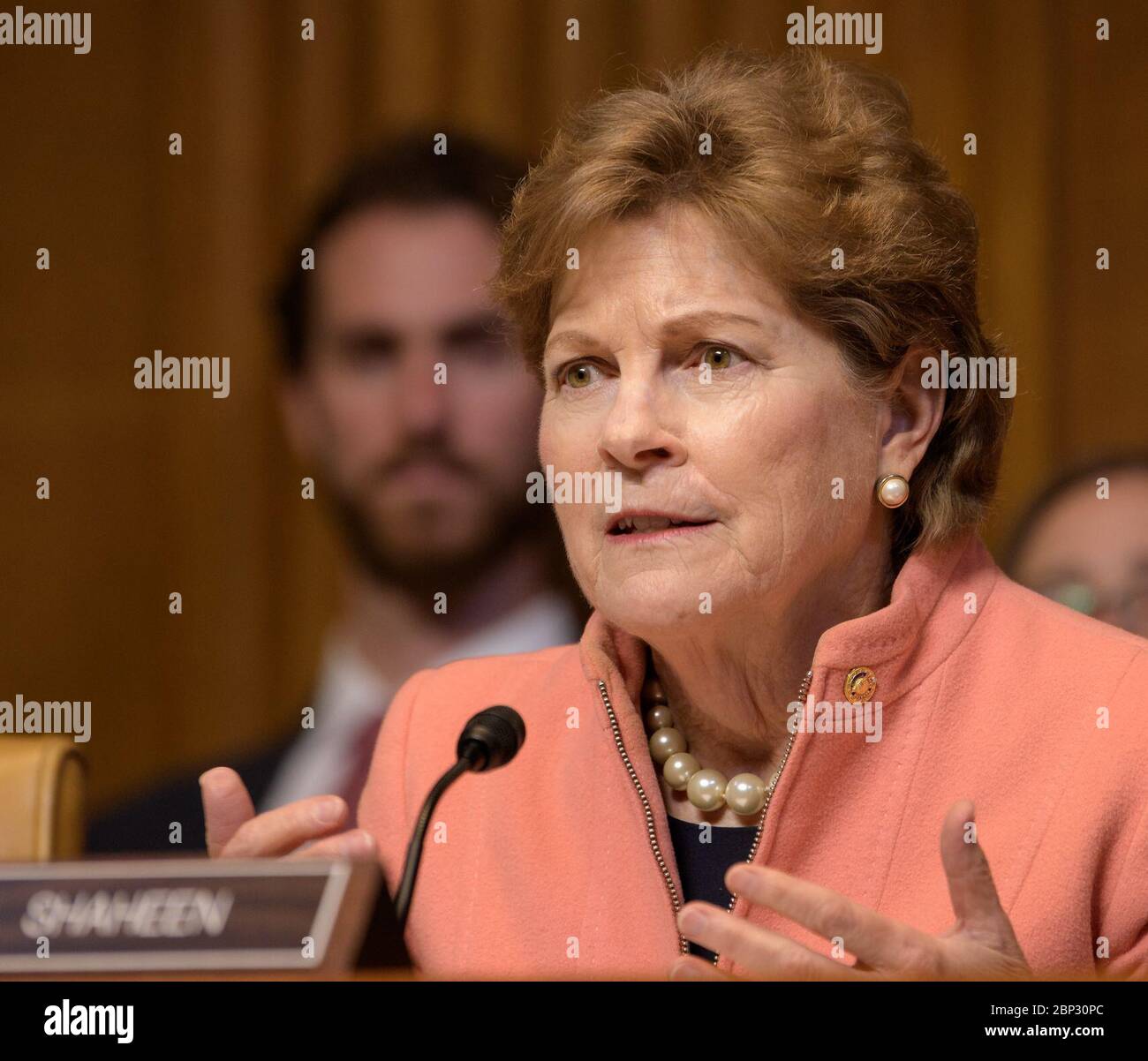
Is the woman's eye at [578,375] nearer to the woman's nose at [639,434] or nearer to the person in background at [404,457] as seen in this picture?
the woman's nose at [639,434]

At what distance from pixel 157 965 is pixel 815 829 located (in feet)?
2.42

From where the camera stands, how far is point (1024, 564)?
2.70m

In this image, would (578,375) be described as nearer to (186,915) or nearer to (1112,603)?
(186,915)

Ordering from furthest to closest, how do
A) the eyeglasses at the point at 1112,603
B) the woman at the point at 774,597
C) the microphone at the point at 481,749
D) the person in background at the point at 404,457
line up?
the person in background at the point at 404,457, the eyeglasses at the point at 1112,603, the woman at the point at 774,597, the microphone at the point at 481,749

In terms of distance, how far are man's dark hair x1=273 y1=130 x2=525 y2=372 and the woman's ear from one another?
5.27 ft

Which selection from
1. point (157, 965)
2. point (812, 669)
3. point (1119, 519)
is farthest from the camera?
point (1119, 519)

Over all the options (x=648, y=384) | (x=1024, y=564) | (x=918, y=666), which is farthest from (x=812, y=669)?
(x=1024, y=564)

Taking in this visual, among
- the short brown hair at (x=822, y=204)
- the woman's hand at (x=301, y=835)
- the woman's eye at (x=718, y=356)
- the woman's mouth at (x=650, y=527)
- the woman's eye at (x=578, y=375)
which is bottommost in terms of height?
the woman's hand at (x=301, y=835)

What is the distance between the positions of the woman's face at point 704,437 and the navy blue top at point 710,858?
0.82ft

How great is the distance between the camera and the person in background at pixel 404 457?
116 inches

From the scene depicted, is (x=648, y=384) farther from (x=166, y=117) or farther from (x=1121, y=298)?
(x=166, y=117)

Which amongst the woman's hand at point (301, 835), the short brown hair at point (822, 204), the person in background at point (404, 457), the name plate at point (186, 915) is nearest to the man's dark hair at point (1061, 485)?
the person in background at point (404, 457)

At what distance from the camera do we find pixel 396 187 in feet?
10.0

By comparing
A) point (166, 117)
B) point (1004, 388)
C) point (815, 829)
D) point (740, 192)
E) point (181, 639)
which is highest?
point (166, 117)
